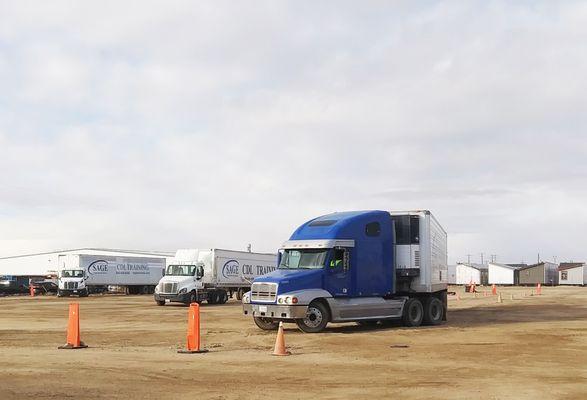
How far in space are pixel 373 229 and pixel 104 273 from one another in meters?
50.8

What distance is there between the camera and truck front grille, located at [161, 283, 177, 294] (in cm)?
4288

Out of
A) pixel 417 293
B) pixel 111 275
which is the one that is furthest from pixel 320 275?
pixel 111 275

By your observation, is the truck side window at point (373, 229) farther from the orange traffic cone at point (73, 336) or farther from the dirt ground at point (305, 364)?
the orange traffic cone at point (73, 336)

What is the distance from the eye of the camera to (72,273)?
6350cm

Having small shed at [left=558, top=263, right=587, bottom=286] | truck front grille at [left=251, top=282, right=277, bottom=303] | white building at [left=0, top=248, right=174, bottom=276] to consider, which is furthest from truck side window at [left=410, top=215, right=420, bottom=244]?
small shed at [left=558, top=263, right=587, bottom=286]

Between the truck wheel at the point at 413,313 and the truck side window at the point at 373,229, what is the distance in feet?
9.74

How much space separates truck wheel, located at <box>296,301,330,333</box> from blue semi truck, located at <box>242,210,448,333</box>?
0.03 metres

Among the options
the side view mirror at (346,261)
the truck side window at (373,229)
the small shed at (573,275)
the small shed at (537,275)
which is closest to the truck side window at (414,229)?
the truck side window at (373,229)

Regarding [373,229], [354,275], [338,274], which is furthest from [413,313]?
[338,274]

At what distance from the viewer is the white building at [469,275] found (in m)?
120

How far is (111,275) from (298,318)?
5182cm

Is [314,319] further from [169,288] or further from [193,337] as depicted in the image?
[169,288]

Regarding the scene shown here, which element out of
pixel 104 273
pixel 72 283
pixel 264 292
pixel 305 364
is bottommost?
pixel 72 283

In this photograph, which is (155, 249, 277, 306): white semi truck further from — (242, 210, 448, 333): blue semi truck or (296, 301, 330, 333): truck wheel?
(296, 301, 330, 333): truck wheel
